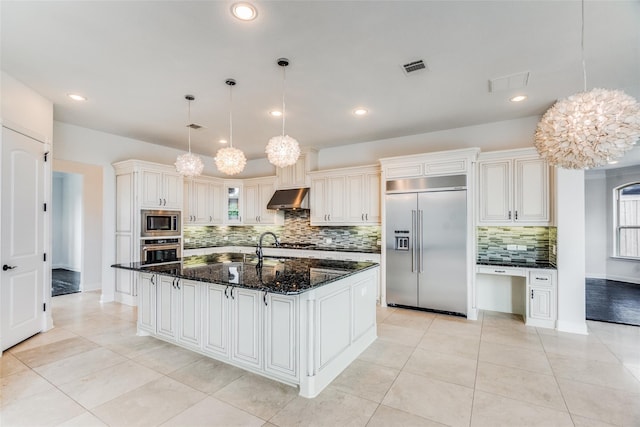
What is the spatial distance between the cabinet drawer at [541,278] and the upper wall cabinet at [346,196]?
243 centimetres

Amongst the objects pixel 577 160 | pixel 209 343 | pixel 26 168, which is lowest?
pixel 209 343

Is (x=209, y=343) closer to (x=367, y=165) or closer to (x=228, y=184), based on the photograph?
(x=367, y=165)

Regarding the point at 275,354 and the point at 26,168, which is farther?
the point at 26,168

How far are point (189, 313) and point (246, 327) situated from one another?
32.6 inches

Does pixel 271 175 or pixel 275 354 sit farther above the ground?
pixel 271 175

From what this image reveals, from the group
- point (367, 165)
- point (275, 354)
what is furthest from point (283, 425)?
point (367, 165)

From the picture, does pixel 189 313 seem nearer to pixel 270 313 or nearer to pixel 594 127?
pixel 270 313

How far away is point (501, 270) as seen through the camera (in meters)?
4.39

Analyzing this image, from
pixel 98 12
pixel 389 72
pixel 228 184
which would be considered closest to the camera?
pixel 98 12

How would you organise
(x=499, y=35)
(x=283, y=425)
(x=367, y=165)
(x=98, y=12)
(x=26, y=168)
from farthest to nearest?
1. (x=367, y=165)
2. (x=26, y=168)
3. (x=499, y=35)
4. (x=98, y=12)
5. (x=283, y=425)

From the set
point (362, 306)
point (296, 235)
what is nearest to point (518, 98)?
point (362, 306)

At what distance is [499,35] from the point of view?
2.60 metres

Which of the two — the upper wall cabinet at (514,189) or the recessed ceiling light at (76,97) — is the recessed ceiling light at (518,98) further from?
the recessed ceiling light at (76,97)

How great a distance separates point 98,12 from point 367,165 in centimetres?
438
